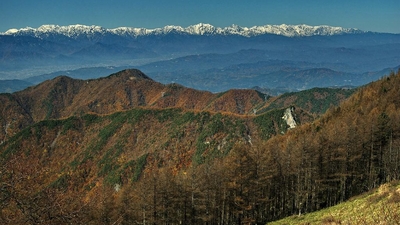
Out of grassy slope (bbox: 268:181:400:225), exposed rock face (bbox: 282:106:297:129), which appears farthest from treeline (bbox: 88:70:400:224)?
exposed rock face (bbox: 282:106:297:129)

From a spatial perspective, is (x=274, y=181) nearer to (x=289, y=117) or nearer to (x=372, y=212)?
(x=372, y=212)

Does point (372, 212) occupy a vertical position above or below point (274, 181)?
above

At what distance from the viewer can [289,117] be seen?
489 feet

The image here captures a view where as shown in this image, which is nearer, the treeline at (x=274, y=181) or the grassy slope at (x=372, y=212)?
the grassy slope at (x=372, y=212)

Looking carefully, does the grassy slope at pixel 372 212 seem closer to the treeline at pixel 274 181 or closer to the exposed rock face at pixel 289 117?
the treeline at pixel 274 181

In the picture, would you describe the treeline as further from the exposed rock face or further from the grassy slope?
the exposed rock face

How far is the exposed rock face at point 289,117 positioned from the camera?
145762 millimetres

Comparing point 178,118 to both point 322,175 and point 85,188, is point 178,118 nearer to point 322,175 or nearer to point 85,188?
point 85,188

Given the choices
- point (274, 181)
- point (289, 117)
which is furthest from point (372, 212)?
point (289, 117)

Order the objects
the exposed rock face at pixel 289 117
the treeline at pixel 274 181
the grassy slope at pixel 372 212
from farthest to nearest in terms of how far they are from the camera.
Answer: the exposed rock face at pixel 289 117, the treeline at pixel 274 181, the grassy slope at pixel 372 212

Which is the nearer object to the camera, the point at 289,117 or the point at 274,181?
the point at 274,181

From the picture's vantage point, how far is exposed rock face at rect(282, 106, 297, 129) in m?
146

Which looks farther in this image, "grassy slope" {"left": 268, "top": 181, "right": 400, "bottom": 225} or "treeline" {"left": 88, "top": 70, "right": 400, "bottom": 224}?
"treeline" {"left": 88, "top": 70, "right": 400, "bottom": 224}

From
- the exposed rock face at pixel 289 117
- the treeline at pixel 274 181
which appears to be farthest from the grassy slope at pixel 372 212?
the exposed rock face at pixel 289 117
